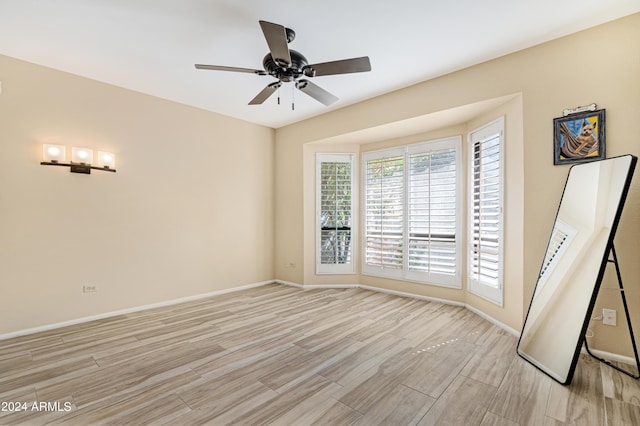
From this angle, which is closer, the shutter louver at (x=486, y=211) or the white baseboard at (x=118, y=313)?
the white baseboard at (x=118, y=313)

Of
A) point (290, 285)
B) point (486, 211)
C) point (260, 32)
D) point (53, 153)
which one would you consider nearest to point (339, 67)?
point (260, 32)

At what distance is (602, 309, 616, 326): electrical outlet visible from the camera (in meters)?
2.49

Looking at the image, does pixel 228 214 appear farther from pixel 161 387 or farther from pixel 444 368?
pixel 444 368

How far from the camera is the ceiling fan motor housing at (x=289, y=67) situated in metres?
2.59

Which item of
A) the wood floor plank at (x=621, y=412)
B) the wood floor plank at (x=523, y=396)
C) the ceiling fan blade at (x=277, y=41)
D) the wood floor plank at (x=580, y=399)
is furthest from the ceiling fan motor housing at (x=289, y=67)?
the wood floor plank at (x=621, y=412)

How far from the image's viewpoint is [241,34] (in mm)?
2725

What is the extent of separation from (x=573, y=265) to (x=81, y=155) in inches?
204

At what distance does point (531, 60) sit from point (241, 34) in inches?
112

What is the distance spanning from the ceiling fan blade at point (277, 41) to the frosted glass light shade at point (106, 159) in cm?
270

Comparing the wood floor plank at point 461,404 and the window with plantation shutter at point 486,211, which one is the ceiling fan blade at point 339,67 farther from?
the wood floor plank at point 461,404

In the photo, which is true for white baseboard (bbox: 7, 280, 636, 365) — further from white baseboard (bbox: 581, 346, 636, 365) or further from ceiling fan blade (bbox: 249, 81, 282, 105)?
ceiling fan blade (bbox: 249, 81, 282, 105)

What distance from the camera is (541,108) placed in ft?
9.45

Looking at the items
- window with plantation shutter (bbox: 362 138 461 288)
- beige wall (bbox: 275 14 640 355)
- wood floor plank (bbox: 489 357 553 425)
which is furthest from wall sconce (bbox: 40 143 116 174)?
wood floor plank (bbox: 489 357 553 425)

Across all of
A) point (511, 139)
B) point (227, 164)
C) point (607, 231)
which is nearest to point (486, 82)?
point (511, 139)
